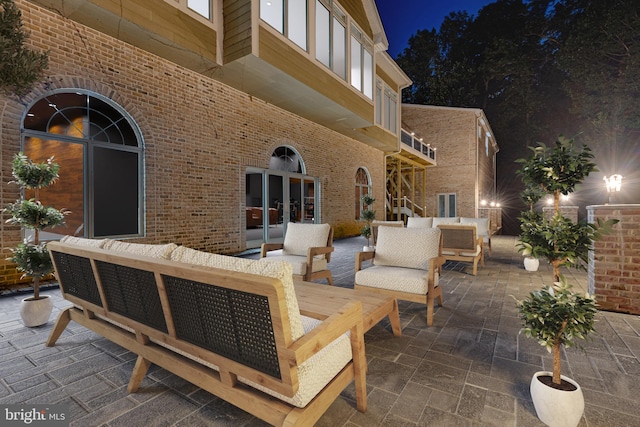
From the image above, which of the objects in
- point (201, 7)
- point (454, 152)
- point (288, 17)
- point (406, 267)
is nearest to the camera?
point (406, 267)

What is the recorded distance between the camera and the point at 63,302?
3691 mm

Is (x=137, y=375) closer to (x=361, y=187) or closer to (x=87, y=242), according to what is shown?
(x=87, y=242)

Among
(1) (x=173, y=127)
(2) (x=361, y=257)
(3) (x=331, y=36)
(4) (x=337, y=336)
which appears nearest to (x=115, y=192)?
(1) (x=173, y=127)

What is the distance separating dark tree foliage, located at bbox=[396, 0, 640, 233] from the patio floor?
Result: 14.6 metres

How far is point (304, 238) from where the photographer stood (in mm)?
4316

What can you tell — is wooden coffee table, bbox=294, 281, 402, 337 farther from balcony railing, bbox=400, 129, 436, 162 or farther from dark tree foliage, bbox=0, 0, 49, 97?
balcony railing, bbox=400, 129, 436, 162

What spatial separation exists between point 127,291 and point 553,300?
2.54 meters

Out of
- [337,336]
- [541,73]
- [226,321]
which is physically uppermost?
[541,73]

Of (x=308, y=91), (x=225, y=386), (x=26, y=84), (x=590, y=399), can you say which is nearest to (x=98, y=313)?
(x=225, y=386)

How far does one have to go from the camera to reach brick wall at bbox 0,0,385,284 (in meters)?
4.11

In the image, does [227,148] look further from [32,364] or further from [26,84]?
[32,364]

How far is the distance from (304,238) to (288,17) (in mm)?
4619

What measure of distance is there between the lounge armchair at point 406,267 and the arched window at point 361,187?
7.97 m

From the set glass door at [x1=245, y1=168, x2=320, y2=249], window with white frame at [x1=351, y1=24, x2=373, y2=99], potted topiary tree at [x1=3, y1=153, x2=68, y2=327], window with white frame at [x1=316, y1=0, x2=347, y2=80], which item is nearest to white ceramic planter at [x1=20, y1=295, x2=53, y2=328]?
potted topiary tree at [x1=3, y1=153, x2=68, y2=327]
